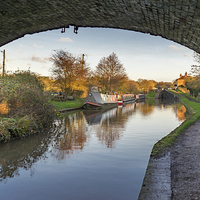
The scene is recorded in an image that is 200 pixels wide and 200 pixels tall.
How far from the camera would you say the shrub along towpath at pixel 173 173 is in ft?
11.1

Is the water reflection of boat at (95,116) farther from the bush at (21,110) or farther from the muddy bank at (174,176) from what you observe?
the muddy bank at (174,176)

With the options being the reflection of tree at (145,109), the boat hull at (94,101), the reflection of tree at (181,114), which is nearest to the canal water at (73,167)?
the reflection of tree at (181,114)

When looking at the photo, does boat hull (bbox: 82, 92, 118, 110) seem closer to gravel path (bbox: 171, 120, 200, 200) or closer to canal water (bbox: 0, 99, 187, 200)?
canal water (bbox: 0, 99, 187, 200)

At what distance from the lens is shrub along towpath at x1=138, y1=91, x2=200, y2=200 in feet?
11.1

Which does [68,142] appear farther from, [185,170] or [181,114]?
[181,114]

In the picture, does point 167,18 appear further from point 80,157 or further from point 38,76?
point 38,76

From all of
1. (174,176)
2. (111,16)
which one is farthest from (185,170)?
(111,16)

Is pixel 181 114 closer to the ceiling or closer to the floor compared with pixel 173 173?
closer to the floor

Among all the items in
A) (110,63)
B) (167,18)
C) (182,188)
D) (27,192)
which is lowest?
(27,192)

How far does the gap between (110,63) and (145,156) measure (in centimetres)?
3719

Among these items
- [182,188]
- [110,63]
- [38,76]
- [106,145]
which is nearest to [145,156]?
[106,145]

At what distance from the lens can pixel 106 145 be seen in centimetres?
746

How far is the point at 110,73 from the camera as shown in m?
42.0

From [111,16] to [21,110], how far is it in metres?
5.52
